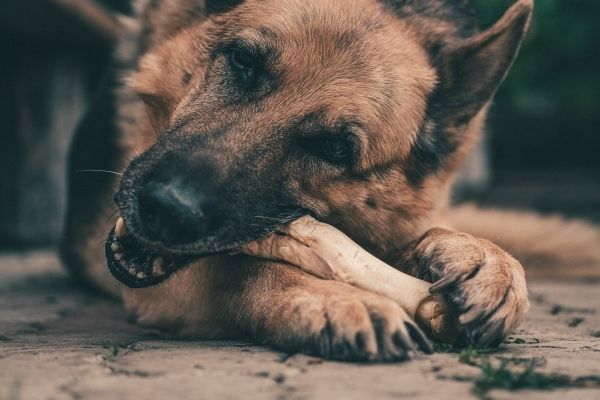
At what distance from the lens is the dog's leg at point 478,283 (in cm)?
242

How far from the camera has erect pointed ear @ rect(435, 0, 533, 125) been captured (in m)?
3.24

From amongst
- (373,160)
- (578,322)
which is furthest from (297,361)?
(578,322)

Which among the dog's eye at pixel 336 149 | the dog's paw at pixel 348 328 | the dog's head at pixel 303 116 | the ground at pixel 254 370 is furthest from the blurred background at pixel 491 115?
the dog's paw at pixel 348 328

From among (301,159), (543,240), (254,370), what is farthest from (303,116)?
(543,240)

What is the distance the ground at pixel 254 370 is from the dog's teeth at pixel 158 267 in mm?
227

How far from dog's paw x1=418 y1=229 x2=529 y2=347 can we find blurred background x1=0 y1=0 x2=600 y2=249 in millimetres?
2617

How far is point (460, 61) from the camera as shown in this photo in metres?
3.40

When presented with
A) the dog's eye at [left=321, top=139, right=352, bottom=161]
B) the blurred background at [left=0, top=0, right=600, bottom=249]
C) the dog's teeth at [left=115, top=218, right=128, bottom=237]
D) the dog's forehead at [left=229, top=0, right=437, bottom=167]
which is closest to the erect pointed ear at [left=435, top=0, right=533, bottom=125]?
the dog's forehead at [left=229, top=0, right=437, bottom=167]

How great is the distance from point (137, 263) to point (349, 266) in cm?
71

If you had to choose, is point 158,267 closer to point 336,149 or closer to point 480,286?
point 336,149

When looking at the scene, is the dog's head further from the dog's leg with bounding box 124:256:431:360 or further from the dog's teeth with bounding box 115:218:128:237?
the dog's leg with bounding box 124:256:431:360

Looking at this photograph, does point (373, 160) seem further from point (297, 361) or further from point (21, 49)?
point (21, 49)

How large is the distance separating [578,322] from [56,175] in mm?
4753

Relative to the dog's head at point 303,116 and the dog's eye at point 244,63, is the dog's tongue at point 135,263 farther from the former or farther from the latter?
the dog's eye at point 244,63
